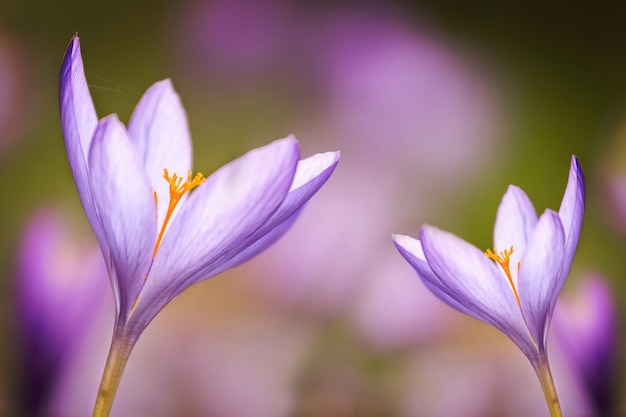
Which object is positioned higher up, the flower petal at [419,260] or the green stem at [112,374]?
the flower petal at [419,260]

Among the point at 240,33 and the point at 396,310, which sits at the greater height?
the point at 240,33

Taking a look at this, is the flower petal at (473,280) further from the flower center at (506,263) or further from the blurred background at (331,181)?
the blurred background at (331,181)

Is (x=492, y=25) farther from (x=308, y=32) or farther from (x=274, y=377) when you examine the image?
(x=274, y=377)

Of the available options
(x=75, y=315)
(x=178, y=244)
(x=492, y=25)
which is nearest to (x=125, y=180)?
(x=178, y=244)

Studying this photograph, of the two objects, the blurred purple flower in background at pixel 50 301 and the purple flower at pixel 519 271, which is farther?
the blurred purple flower in background at pixel 50 301

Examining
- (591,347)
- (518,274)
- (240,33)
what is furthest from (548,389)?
(240,33)

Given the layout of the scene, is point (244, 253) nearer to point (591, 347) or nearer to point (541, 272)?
point (541, 272)

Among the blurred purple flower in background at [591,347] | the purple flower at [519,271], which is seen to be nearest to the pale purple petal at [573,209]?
the purple flower at [519,271]

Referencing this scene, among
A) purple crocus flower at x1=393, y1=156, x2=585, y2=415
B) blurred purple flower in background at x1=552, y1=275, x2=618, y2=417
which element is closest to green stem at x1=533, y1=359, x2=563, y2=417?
purple crocus flower at x1=393, y1=156, x2=585, y2=415
